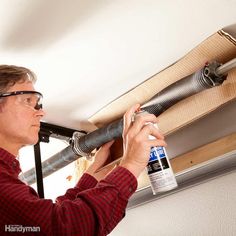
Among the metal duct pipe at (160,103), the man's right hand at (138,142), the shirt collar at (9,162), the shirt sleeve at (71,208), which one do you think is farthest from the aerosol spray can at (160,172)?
the shirt collar at (9,162)

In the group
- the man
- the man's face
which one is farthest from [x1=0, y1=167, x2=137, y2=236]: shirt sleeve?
the man's face

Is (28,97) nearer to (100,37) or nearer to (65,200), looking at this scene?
(100,37)

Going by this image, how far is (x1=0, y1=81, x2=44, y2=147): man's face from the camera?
4.34 ft

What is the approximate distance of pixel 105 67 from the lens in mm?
1719

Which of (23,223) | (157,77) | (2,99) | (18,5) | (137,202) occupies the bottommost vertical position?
(23,223)

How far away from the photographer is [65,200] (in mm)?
1090

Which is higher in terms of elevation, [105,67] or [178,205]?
[105,67]

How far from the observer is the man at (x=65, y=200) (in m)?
0.95

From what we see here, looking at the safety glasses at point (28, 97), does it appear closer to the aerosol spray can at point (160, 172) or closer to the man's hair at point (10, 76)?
the man's hair at point (10, 76)

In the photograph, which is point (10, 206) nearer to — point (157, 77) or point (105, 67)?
point (105, 67)

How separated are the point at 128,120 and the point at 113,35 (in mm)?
451

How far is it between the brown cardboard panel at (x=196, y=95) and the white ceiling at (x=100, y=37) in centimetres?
4

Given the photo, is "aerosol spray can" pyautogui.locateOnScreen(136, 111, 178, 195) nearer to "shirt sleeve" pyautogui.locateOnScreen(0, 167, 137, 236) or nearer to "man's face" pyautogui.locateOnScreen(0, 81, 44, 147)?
"shirt sleeve" pyautogui.locateOnScreen(0, 167, 137, 236)

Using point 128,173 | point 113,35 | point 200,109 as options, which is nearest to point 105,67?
point 113,35
